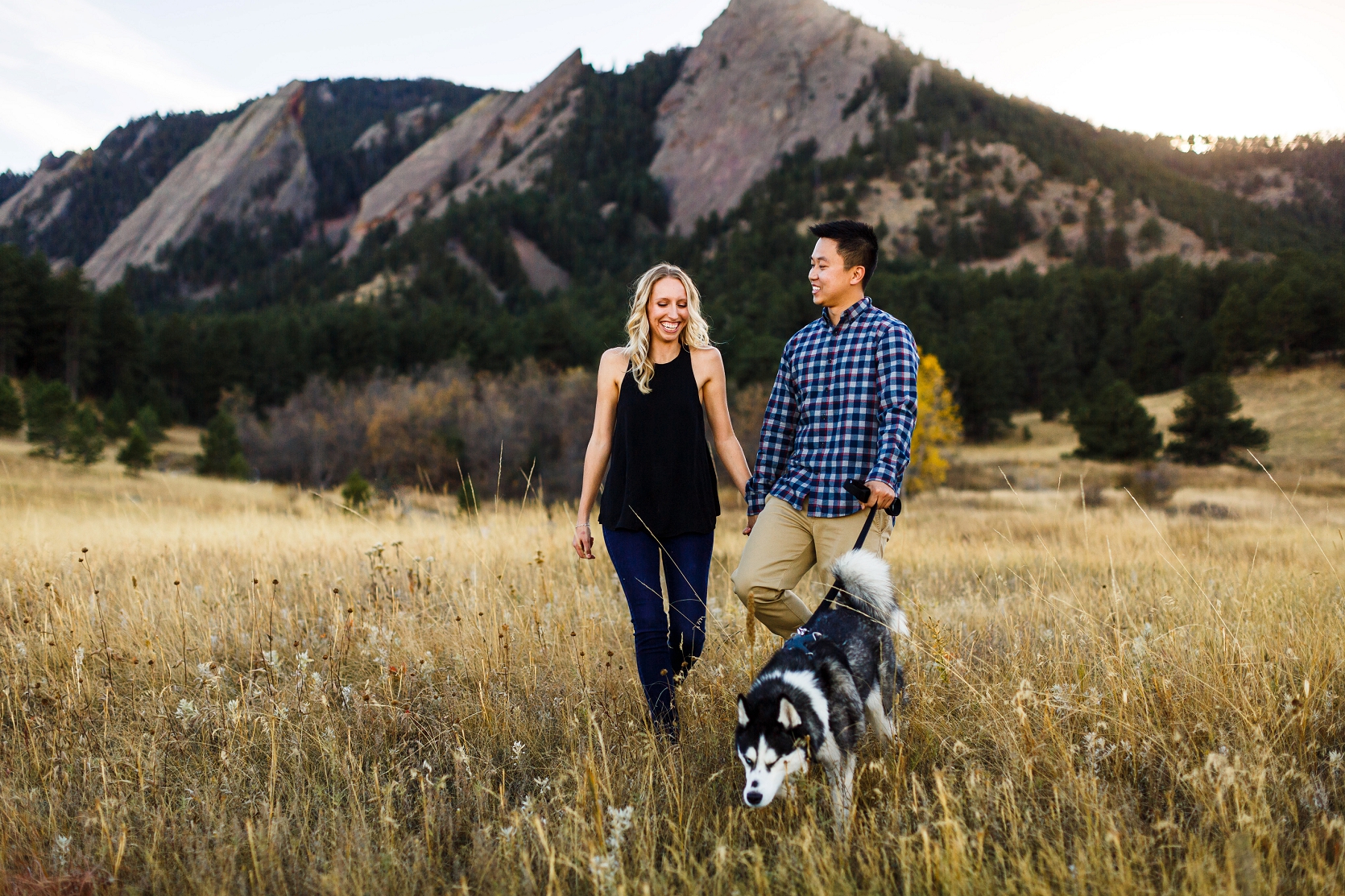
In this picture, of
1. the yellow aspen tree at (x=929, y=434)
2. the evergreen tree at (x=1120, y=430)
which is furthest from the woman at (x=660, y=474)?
the evergreen tree at (x=1120, y=430)

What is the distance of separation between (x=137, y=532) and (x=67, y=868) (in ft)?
24.8

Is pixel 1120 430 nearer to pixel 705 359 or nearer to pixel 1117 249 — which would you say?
pixel 705 359

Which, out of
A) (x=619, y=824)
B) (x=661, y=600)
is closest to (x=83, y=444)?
(x=661, y=600)

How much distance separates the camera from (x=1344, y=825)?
2367mm

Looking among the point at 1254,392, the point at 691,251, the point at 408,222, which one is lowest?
the point at 1254,392

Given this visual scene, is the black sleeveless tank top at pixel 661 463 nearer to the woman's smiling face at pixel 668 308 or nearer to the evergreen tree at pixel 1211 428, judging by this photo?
the woman's smiling face at pixel 668 308

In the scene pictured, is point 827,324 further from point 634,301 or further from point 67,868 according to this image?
point 67,868

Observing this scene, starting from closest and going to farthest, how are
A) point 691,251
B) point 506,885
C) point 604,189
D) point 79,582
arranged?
point 506,885 → point 79,582 → point 691,251 → point 604,189

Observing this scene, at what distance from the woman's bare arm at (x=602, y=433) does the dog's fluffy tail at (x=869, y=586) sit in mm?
1220

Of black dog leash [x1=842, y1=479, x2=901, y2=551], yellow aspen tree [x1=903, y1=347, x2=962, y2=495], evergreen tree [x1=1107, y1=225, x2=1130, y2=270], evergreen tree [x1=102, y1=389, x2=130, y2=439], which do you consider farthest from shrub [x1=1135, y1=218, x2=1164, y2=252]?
black dog leash [x1=842, y1=479, x2=901, y2=551]

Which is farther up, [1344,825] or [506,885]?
[1344,825]

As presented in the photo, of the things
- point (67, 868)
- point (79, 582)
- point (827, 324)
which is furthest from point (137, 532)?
point (827, 324)

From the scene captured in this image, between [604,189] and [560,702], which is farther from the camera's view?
[604,189]

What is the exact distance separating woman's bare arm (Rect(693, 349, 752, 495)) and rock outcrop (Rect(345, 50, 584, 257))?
489 feet
